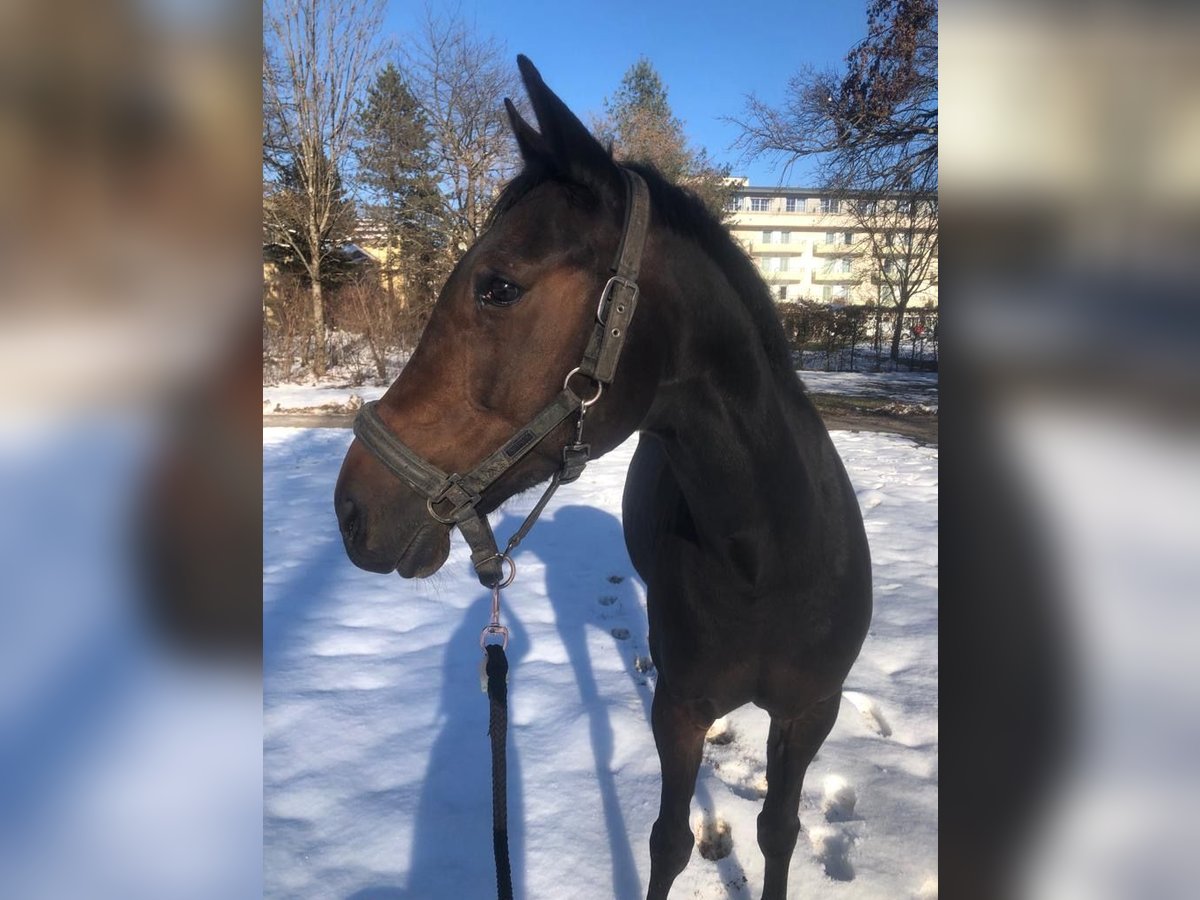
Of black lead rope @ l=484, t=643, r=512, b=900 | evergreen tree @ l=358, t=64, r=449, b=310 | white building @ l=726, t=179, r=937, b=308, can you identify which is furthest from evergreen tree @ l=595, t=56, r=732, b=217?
black lead rope @ l=484, t=643, r=512, b=900

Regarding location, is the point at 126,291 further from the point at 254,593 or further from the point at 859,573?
the point at 859,573

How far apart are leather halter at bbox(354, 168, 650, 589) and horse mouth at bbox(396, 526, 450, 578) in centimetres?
6

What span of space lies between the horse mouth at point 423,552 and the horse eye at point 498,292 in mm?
533

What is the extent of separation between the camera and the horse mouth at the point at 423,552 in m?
1.45

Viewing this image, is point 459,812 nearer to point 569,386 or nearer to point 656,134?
point 569,386

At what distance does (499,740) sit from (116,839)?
70 centimetres

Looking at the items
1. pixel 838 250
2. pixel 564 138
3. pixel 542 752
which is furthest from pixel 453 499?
pixel 838 250

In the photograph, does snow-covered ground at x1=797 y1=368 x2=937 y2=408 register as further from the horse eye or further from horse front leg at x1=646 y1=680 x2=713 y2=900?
the horse eye

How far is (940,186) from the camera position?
0.70 metres

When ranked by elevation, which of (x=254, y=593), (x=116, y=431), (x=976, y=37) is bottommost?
(x=254, y=593)

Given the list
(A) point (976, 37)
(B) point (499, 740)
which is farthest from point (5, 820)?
(A) point (976, 37)

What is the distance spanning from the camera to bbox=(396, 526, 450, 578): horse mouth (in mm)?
1453

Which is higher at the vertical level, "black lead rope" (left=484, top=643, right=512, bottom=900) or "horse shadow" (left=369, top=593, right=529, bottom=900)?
"black lead rope" (left=484, top=643, right=512, bottom=900)

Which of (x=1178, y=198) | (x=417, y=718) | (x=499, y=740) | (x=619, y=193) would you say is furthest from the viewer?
(x=417, y=718)
